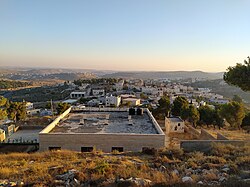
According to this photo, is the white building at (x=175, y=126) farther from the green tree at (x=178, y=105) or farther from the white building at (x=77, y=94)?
the white building at (x=77, y=94)

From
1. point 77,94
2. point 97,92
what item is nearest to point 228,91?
point 97,92

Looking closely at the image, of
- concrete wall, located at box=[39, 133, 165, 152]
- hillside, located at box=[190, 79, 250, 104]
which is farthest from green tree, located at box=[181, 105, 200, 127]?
hillside, located at box=[190, 79, 250, 104]

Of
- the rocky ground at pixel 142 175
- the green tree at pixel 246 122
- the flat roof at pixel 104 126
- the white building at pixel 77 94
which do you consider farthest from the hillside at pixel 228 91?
the rocky ground at pixel 142 175

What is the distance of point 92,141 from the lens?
49.5 ft

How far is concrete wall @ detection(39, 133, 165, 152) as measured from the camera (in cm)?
1498

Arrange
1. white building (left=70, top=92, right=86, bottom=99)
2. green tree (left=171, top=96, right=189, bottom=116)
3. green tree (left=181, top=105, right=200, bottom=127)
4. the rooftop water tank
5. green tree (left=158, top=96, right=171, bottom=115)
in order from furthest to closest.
Result: white building (left=70, top=92, right=86, bottom=99), green tree (left=158, top=96, right=171, bottom=115), green tree (left=171, top=96, right=189, bottom=116), green tree (left=181, top=105, right=200, bottom=127), the rooftop water tank

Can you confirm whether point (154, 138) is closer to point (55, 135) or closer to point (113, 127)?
point (113, 127)

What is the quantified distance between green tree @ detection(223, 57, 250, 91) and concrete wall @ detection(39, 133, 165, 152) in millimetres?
7298

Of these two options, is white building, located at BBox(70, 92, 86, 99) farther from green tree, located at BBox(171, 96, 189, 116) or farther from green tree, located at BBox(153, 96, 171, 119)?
green tree, located at BBox(171, 96, 189, 116)

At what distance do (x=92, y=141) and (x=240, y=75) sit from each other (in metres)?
10.5

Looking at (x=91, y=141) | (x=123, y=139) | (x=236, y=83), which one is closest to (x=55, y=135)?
(x=91, y=141)

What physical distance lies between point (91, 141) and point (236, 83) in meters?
10.3

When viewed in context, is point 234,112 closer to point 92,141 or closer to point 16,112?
point 92,141

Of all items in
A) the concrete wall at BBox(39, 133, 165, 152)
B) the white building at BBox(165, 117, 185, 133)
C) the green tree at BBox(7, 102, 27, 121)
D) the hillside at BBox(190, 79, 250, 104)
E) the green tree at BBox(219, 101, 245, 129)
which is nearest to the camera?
the concrete wall at BBox(39, 133, 165, 152)
